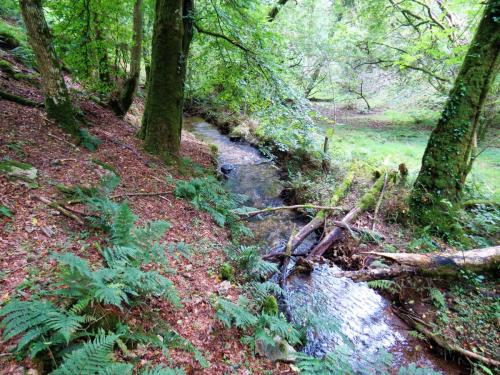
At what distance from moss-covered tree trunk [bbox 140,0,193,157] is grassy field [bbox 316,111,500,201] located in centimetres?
645

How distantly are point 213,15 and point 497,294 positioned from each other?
879 centimetres

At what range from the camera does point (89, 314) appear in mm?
2520

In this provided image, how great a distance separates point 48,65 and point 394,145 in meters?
14.9

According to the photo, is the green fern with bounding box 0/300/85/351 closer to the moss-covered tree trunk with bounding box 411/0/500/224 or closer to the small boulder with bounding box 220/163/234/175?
the moss-covered tree trunk with bounding box 411/0/500/224

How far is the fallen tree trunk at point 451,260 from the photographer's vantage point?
534 cm

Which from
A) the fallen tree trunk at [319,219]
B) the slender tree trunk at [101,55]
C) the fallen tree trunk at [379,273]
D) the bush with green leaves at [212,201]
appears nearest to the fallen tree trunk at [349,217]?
the fallen tree trunk at [319,219]

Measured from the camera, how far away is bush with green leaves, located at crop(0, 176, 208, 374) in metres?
2.06

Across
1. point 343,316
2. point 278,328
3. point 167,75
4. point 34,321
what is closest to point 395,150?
point 343,316

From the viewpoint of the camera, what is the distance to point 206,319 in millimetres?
3611

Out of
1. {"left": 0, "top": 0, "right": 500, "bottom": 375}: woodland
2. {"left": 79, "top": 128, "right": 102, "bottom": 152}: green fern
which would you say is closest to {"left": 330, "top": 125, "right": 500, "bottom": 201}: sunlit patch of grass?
{"left": 0, "top": 0, "right": 500, "bottom": 375}: woodland

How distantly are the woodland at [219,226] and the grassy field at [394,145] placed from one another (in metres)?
0.69

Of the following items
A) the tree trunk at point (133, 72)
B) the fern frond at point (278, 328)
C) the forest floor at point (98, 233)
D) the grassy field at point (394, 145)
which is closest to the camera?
the forest floor at point (98, 233)

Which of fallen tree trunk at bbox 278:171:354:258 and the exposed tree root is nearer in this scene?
the exposed tree root

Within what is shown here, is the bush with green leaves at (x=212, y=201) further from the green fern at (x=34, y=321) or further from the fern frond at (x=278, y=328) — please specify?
the green fern at (x=34, y=321)
